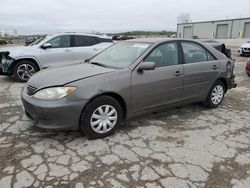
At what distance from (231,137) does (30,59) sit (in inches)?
240

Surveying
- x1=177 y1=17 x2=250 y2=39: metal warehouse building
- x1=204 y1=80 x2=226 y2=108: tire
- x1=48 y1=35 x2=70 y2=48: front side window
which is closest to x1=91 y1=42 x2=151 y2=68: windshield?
x1=204 y1=80 x2=226 y2=108: tire

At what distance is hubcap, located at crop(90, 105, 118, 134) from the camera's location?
11.4ft

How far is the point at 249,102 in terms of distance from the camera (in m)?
5.62

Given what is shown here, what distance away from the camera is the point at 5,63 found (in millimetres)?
7207

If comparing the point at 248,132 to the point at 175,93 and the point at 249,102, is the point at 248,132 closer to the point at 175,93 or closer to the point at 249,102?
the point at 175,93

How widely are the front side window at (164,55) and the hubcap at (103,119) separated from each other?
1.03 meters

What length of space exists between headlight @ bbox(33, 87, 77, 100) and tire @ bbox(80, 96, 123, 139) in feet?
1.12

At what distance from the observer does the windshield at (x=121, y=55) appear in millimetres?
3938

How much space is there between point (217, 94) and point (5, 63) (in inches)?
236

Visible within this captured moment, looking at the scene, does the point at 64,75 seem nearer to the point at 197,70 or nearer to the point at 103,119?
the point at 103,119

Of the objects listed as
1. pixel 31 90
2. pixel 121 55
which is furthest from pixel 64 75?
pixel 121 55

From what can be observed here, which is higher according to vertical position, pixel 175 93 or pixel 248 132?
pixel 175 93

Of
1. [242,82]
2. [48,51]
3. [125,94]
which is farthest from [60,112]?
[242,82]

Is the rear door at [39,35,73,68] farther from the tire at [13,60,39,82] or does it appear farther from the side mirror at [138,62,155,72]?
the side mirror at [138,62,155,72]
